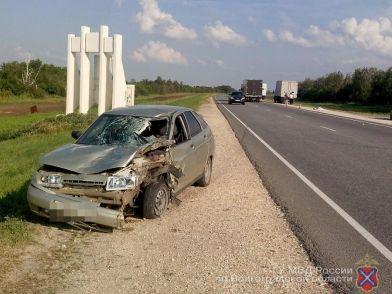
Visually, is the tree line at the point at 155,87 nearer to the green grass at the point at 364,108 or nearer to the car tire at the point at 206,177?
the green grass at the point at 364,108

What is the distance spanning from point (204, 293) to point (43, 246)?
2099 millimetres

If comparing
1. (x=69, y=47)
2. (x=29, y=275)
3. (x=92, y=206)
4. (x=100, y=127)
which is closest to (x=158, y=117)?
(x=100, y=127)

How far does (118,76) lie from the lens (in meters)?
21.2

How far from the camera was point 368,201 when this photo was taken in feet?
27.6

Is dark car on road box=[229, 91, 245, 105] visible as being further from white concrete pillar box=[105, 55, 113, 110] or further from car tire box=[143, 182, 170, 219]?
car tire box=[143, 182, 170, 219]

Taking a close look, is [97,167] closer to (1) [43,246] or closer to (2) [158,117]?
(1) [43,246]

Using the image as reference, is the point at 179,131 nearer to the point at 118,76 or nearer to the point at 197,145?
the point at 197,145

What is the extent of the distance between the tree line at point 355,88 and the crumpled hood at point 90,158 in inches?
2803

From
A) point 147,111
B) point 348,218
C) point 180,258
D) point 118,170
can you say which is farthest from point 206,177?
point 180,258

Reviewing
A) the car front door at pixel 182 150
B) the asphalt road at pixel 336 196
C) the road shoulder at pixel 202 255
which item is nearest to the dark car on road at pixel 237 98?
the asphalt road at pixel 336 196

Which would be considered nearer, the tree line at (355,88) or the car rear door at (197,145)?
the car rear door at (197,145)

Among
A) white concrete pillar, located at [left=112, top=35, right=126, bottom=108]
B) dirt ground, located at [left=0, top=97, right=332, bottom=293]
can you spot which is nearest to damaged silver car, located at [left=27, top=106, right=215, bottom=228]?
dirt ground, located at [left=0, top=97, right=332, bottom=293]

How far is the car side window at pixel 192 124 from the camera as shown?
337 inches

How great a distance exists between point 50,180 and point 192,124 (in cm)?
312
